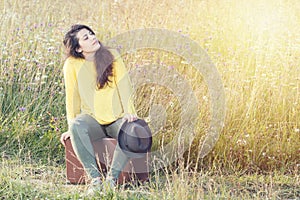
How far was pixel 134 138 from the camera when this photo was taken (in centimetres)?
336

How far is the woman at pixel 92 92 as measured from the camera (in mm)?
3492

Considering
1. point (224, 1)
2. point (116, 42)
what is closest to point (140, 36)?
point (116, 42)

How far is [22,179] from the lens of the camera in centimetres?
356

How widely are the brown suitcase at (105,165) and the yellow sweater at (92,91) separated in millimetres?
Result: 174

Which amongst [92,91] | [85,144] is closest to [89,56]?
[92,91]

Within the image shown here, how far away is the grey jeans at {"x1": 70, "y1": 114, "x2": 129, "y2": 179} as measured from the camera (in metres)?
3.41

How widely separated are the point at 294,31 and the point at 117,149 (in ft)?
7.68

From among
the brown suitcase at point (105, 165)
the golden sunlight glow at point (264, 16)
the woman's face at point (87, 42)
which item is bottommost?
the brown suitcase at point (105, 165)

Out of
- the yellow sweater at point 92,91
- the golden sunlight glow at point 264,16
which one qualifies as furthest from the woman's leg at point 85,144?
the golden sunlight glow at point 264,16

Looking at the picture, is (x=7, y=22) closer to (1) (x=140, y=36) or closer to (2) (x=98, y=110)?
(1) (x=140, y=36)

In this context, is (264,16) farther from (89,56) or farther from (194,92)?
(89,56)

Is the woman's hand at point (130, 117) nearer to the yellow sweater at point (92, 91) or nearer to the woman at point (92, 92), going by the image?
the woman at point (92, 92)

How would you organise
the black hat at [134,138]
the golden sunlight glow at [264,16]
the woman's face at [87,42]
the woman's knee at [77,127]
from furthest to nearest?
the golden sunlight glow at [264,16] < the woman's face at [87,42] < the woman's knee at [77,127] < the black hat at [134,138]

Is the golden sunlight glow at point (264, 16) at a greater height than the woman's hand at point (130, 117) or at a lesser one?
greater
